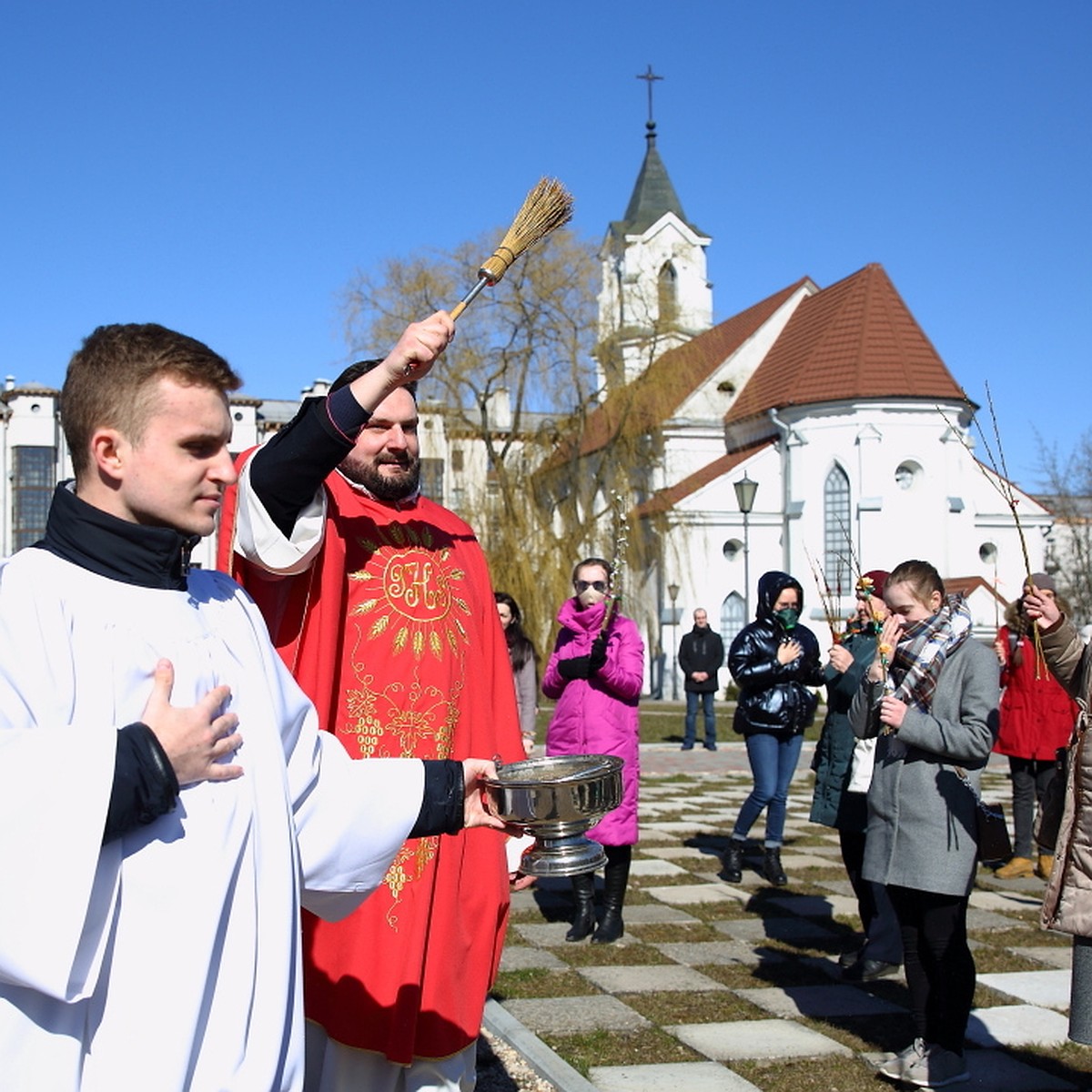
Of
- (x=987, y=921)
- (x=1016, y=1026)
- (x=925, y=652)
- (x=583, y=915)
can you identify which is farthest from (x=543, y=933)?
(x=925, y=652)

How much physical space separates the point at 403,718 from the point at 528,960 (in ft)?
12.5

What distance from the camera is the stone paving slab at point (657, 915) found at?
315 inches

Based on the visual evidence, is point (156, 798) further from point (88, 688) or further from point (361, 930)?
point (361, 930)

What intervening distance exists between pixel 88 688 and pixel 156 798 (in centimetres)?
22

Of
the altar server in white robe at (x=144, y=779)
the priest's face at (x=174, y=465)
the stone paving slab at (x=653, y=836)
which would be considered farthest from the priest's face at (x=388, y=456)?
the stone paving slab at (x=653, y=836)

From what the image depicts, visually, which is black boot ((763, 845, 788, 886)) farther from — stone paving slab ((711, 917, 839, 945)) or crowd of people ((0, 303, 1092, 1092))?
crowd of people ((0, 303, 1092, 1092))

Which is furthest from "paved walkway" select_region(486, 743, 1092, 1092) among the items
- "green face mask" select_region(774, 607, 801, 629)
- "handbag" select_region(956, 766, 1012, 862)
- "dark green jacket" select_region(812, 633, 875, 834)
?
"green face mask" select_region(774, 607, 801, 629)

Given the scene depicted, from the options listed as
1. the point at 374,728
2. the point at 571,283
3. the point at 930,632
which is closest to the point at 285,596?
the point at 374,728

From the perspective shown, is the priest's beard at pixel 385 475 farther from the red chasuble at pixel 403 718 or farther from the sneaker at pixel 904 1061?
the sneaker at pixel 904 1061

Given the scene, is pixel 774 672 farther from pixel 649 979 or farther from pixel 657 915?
pixel 649 979

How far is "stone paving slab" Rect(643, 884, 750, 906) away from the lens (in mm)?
8680

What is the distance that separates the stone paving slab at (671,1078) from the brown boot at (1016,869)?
5.17 meters

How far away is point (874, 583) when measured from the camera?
7082 mm

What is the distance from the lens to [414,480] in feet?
12.7
